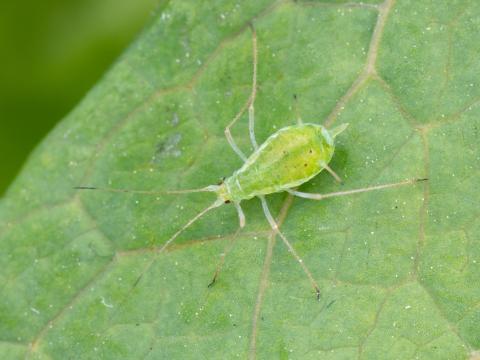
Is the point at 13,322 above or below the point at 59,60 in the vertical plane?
below

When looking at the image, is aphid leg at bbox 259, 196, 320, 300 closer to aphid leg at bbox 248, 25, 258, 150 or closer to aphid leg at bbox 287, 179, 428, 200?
aphid leg at bbox 287, 179, 428, 200

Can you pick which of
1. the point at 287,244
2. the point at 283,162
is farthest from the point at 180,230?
the point at 283,162

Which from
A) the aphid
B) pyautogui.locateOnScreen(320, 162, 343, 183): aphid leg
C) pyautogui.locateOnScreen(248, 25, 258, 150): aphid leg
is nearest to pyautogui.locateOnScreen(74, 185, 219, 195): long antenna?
the aphid

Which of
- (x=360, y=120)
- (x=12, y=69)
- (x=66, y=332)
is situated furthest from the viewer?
(x=12, y=69)

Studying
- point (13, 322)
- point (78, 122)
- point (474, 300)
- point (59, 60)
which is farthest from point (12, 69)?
point (474, 300)

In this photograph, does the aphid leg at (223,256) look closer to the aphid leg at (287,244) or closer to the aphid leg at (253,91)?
the aphid leg at (287,244)


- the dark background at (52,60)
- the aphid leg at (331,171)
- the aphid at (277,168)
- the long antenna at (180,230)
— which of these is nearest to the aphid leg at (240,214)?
the aphid at (277,168)

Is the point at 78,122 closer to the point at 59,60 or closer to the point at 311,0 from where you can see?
the point at 59,60
